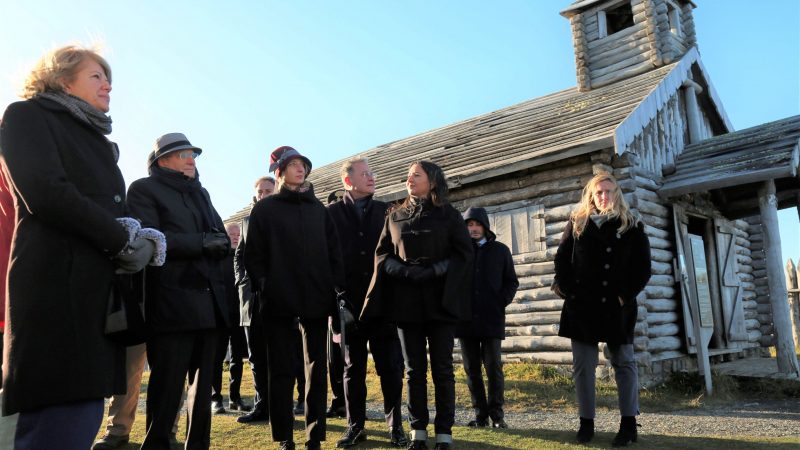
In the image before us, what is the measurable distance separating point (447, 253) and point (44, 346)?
2779 millimetres

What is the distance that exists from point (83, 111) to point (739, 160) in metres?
9.41

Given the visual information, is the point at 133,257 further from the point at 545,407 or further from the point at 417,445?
the point at 545,407

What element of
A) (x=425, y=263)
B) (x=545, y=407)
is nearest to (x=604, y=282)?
(x=425, y=263)

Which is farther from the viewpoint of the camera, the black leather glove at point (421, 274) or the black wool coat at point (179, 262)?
the black leather glove at point (421, 274)

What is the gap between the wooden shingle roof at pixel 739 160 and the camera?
835 cm

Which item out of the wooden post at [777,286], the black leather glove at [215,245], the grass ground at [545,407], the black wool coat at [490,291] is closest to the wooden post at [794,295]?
the wooden post at [777,286]

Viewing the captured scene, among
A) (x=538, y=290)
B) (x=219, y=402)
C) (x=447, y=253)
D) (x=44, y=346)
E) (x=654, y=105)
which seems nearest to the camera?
(x=44, y=346)

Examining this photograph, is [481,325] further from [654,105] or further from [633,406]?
[654,105]

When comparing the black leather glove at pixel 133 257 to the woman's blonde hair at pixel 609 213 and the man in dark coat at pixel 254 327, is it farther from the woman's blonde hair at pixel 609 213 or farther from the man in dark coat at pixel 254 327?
A: the woman's blonde hair at pixel 609 213

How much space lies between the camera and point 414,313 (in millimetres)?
4078

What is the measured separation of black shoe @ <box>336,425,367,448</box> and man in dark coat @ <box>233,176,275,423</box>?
1.20 m

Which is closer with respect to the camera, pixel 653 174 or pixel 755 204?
pixel 653 174

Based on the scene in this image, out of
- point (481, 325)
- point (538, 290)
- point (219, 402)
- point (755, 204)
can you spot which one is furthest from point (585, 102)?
point (219, 402)

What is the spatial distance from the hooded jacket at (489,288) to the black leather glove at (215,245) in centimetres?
287
